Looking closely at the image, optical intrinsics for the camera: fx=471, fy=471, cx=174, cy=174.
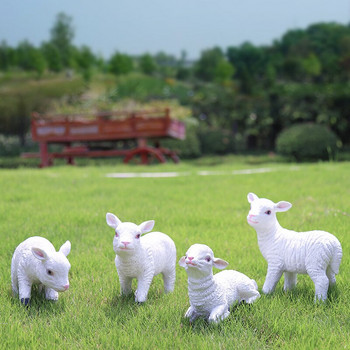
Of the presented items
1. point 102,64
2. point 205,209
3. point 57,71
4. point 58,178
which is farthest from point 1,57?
point 205,209

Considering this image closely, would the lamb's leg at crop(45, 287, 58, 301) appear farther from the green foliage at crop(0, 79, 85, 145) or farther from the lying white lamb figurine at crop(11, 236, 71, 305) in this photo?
the green foliage at crop(0, 79, 85, 145)

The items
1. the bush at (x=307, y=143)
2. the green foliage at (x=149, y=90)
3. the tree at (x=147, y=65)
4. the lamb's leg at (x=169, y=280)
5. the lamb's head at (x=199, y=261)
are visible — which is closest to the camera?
the lamb's head at (x=199, y=261)

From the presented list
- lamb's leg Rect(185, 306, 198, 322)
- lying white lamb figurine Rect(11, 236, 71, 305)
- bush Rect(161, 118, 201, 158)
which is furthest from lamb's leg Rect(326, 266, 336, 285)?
bush Rect(161, 118, 201, 158)

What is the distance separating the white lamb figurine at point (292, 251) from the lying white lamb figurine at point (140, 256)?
0.76m

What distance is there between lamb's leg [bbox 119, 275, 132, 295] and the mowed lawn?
6 cm

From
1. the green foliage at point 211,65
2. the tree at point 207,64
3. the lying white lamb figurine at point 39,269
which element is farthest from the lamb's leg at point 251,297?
the tree at point 207,64

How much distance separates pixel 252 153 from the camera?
25.6 metres

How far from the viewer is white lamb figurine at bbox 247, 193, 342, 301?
11.5 ft

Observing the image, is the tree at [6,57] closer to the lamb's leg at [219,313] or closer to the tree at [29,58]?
the tree at [29,58]

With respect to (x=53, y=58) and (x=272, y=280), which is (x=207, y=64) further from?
(x=272, y=280)

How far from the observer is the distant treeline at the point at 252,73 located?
24.7m

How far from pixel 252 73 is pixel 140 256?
3749 cm

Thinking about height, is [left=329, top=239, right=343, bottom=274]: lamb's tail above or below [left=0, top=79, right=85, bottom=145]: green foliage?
below

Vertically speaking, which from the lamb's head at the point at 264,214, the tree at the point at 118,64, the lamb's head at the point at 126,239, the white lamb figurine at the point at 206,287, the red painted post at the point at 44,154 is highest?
the tree at the point at 118,64
